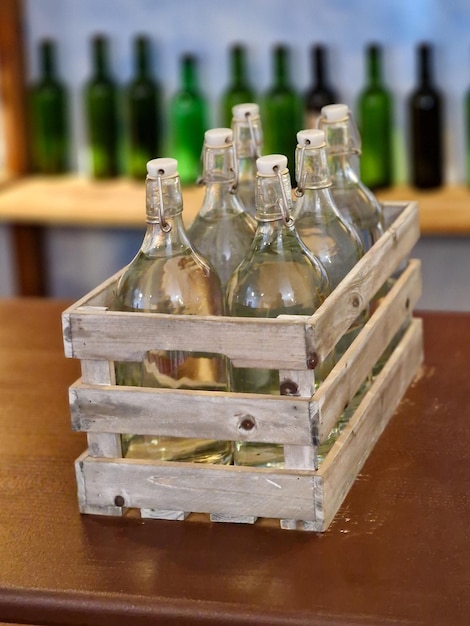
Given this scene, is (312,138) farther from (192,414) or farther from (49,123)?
(49,123)

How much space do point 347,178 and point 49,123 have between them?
72.4 inches

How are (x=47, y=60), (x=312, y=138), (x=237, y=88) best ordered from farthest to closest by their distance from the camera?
(x=47, y=60) < (x=237, y=88) < (x=312, y=138)

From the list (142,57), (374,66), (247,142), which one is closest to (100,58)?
(142,57)

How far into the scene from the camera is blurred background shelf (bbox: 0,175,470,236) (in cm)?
241

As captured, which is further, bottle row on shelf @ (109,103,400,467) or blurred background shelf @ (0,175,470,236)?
blurred background shelf @ (0,175,470,236)

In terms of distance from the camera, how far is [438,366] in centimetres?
125

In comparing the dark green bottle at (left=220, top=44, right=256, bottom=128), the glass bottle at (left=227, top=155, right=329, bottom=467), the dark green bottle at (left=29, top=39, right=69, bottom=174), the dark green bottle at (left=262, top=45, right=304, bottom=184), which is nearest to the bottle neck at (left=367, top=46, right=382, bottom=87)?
the dark green bottle at (left=262, top=45, right=304, bottom=184)

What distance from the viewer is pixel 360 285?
99 centimetres

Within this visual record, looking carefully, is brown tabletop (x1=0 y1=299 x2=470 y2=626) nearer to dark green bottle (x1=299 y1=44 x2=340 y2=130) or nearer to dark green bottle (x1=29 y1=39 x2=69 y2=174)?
dark green bottle (x1=299 y1=44 x2=340 y2=130)

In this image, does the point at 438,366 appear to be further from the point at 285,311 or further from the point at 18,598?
the point at 18,598

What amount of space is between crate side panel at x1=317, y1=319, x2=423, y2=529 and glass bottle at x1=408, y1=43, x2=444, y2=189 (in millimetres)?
1393

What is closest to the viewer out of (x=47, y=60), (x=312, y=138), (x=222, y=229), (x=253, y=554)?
(x=253, y=554)

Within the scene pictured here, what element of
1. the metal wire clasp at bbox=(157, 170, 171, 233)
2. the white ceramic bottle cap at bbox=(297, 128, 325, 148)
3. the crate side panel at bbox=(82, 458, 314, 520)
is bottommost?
the crate side panel at bbox=(82, 458, 314, 520)

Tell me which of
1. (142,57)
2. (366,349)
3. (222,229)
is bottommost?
(366,349)
